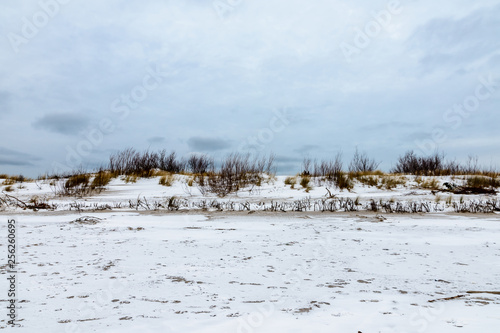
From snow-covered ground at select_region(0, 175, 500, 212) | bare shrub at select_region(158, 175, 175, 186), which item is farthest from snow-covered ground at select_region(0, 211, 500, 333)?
bare shrub at select_region(158, 175, 175, 186)

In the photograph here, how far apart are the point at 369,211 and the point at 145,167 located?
11.1 meters

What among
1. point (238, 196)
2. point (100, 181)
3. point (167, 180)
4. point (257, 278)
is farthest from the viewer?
point (167, 180)

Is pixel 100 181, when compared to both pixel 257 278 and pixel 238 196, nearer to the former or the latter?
pixel 238 196

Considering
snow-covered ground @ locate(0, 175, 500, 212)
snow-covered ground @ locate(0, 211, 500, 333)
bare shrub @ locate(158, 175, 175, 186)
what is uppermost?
bare shrub @ locate(158, 175, 175, 186)

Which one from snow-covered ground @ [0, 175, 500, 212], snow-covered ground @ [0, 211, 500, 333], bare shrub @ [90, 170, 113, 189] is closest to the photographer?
snow-covered ground @ [0, 211, 500, 333]

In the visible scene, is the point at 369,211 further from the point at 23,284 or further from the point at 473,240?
the point at 23,284

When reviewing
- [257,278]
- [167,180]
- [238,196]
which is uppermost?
[167,180]

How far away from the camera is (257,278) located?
9.91 feet

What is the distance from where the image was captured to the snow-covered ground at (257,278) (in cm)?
206

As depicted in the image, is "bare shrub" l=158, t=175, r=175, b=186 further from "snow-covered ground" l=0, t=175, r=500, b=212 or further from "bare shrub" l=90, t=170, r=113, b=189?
"bare shrub" l=90, t=170, r=113, b=189

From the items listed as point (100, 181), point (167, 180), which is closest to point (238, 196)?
point (167, 180)

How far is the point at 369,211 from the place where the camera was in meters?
8.03

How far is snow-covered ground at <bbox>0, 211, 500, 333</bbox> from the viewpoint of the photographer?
206 cm

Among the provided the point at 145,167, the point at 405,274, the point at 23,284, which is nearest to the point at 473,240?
the point at 405,274
